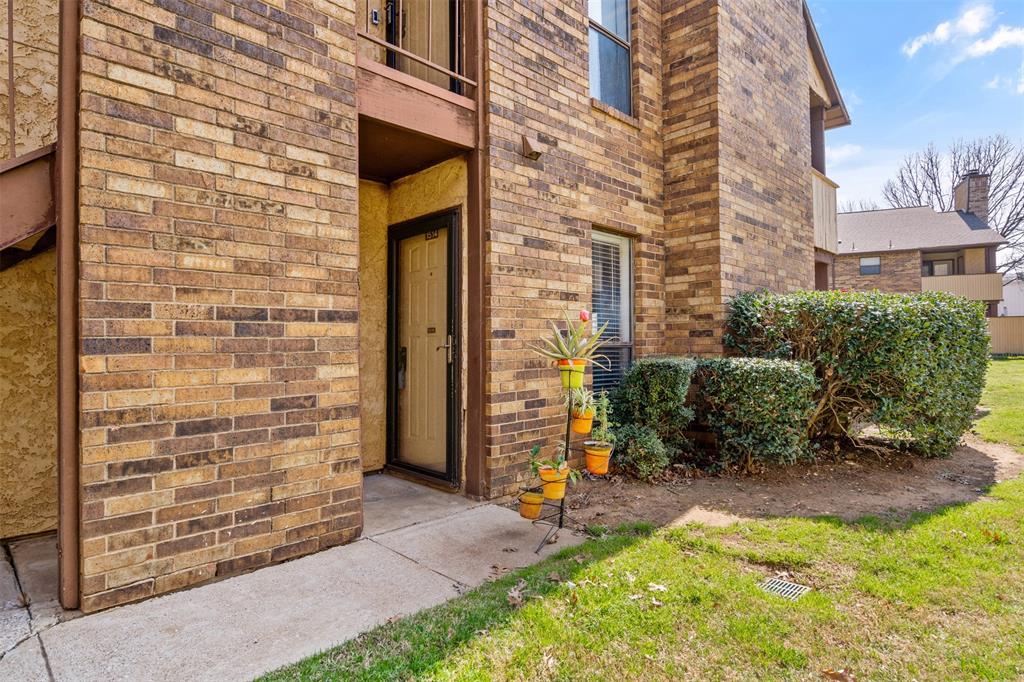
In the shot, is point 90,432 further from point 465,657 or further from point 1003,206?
point 1003,206

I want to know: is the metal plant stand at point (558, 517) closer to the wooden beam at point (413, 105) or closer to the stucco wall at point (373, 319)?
the stucco wall at point (373, 319)

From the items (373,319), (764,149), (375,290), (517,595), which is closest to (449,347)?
(373,319)

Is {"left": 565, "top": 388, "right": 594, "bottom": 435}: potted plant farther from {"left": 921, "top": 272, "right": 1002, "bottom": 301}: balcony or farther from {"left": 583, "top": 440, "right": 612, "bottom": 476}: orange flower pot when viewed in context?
{"left": 921, "top": 272, "right": 1002, "bottom": 301}: balcony

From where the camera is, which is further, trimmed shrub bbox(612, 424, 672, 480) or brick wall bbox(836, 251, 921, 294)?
brick wall bbox(836, 251, 921, 294)

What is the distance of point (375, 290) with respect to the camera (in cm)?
561

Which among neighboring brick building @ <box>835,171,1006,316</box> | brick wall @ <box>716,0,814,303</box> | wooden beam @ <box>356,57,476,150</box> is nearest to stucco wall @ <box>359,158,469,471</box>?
wooden beam @ <box>356,57,476,150</box>

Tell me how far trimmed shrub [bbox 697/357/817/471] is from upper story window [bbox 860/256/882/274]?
25463 millimetres

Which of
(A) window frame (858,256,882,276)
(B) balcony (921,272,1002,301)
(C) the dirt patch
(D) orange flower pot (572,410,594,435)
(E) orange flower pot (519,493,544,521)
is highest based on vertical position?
(A) window frame (858,256,882,276)

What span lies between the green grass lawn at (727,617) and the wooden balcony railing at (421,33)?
4007 mm

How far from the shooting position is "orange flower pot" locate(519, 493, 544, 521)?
3879mm

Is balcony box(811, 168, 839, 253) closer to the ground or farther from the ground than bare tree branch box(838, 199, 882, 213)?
closer to the ground

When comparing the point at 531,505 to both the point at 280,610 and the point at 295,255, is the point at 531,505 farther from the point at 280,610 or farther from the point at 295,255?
the point at 295,255

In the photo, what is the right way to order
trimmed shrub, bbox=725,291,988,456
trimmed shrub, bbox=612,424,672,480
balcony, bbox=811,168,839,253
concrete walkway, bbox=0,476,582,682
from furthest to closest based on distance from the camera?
balcony, bbox=811,168,839,253 → trimmed shrub, bbox=725,291,988,456 → trimmed shrub, bbox=612,424,672,480 → concrete walkway, bbox=0,476,582,682

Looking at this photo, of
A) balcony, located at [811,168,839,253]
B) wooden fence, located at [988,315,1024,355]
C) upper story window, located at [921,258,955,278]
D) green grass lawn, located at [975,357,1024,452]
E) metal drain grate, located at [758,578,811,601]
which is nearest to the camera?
metal drain grate, located at [758,578,811,601]
